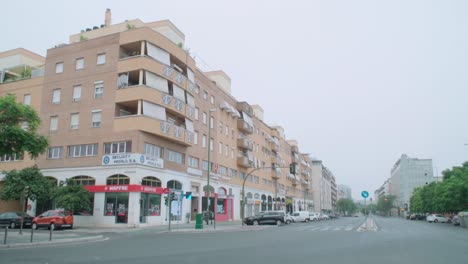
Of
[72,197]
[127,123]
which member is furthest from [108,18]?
[72,197]

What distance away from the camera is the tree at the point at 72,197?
1249 inches

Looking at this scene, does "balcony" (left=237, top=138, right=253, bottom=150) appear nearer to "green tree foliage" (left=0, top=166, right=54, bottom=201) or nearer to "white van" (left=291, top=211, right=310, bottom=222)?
"white van" (left=291, top=211, right=310, bottom=222)

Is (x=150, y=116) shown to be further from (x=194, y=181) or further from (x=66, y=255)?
(x=66, y=255)

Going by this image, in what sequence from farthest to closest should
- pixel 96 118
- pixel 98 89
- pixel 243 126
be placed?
pixel 243 126
pixel 98 89
pixel 96 118

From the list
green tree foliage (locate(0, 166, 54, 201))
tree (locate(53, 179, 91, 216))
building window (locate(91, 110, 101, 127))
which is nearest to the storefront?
tree (locate(53, 179, 91, 216))

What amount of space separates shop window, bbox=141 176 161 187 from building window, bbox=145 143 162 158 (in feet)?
6.99

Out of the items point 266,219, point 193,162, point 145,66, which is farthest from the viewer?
point 266,219

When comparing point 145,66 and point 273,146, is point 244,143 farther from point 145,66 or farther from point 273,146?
point 145,66

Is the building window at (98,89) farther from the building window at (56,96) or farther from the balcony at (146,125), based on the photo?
the building window at (56,96)

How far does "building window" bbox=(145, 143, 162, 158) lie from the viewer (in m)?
34.9

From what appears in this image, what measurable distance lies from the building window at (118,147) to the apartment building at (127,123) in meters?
0.09

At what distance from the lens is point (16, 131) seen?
18.3 meters

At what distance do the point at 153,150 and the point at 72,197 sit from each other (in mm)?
7934

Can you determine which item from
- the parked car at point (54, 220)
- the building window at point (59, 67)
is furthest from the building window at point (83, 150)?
the building window at point (59, 67)
